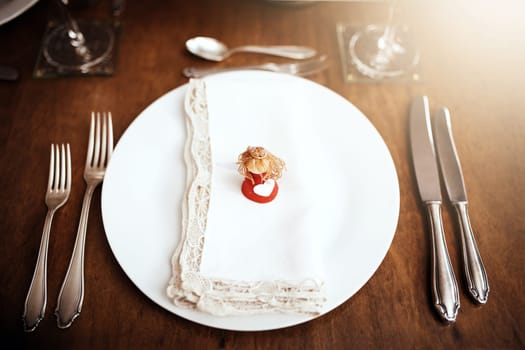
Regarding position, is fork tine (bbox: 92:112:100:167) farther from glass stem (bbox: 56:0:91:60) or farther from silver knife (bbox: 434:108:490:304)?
silver knife (bbox: 434:108:490:304)

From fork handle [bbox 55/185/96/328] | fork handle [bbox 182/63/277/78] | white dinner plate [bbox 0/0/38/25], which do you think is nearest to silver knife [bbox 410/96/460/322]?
fork handle [bbox 182/63/277/78]

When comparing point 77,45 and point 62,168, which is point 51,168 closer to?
point 62,168

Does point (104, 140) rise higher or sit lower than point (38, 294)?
higher

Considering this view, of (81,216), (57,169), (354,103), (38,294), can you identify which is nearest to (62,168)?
(57,169)

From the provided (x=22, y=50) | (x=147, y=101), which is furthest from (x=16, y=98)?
(x=147, y=101)

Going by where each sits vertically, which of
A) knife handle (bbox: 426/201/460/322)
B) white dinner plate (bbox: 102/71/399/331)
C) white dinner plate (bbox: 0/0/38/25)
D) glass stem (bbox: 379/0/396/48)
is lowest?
knife handle (bbox: 426/201/460/322)
